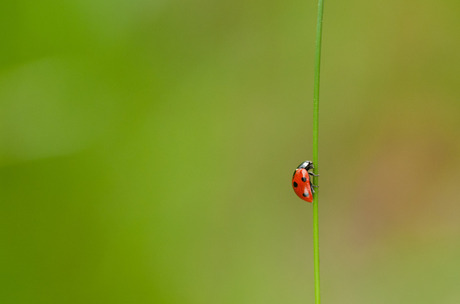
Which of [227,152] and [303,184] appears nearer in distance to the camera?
[303,184]

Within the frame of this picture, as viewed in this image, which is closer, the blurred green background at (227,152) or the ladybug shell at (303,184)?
the ladybug shell at (303,184)

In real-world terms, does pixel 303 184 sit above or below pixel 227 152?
above

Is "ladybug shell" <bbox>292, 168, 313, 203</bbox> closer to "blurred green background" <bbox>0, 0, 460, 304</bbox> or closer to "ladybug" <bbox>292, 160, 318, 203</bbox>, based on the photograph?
Result: "ladybug" <bbox>292, 160, 318, 203</bbox>

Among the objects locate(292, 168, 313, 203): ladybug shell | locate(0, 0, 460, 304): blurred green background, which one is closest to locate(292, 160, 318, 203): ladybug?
locate(292, 168, 313, 203): ladybug shell

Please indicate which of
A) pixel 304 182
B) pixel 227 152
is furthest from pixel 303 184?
pixel 227 152

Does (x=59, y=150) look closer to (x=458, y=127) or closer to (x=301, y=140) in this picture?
(x=301, y=140)

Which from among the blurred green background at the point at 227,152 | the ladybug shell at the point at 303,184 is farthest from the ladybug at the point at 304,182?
the blurred green background at the point at 227,152

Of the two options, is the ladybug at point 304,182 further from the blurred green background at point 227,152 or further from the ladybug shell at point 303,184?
the blurred green background at point 227,152

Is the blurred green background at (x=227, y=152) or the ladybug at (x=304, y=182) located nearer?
the ladybug at (x=304, y=182)

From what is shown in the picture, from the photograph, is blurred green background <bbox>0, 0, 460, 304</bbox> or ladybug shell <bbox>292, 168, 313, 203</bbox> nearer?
ladybug shell <bbox>292, 168, 313, 203</bbox>

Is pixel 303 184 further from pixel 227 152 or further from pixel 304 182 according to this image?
pixel 227 152
